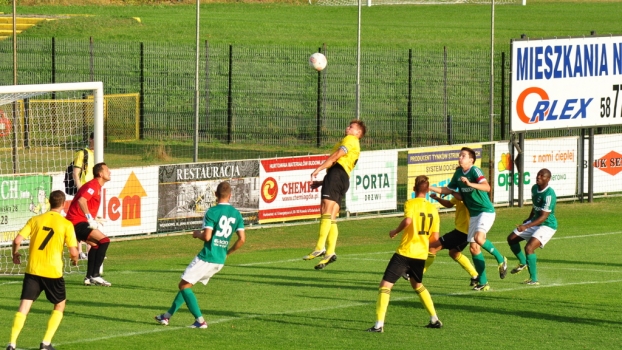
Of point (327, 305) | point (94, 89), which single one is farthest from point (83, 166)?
point (327, 305)

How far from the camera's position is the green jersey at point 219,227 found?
1424 centimetres

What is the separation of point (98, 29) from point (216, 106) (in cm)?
1551

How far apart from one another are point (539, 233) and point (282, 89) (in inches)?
1205

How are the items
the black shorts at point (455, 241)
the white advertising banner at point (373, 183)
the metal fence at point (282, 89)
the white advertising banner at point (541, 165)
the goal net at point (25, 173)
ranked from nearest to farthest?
1. the black shorts at point (455, 241)
2. the goal net at point (25, 173)
3. the white advertising banner at point (373, 183)
4. the white advertising banner at point (541, 165)
5. the metal fence at point (282, 89)

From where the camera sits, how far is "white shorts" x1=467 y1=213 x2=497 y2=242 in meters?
17.5

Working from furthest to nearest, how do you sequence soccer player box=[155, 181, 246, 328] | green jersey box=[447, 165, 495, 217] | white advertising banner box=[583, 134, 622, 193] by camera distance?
1. white advertising banner box=[583, 134, 622, 193]
2. green jersey box=[447, 165, 495, 217]
3. soccer player box=[155, 181, 246, 328]

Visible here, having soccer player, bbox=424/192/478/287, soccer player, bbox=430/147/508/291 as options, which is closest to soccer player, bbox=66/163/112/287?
soccer player, bbox=424/192/478/287

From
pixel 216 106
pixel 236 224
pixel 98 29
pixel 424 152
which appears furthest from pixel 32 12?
pixel 236 224

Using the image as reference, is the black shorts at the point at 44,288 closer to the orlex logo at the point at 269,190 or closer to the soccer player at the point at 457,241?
the soccer player at the point at 457,241

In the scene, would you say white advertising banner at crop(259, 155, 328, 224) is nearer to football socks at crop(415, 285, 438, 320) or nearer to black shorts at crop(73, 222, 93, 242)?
black shorts at crop(73, 222, 93, 242)

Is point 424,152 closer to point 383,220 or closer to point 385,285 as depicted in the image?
point 383,220

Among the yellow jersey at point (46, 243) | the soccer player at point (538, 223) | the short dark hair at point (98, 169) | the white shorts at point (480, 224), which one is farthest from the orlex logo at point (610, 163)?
the yellow jersey at point (46, 243)

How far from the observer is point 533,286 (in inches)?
727

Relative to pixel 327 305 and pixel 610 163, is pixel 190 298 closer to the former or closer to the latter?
pixel 327 305
